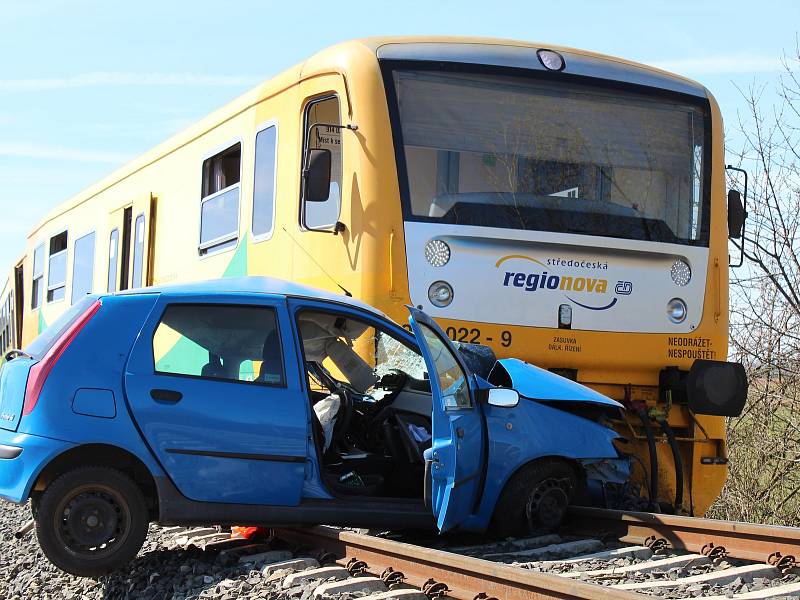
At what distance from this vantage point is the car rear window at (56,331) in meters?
6.48

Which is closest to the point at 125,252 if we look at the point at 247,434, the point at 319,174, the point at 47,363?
the point at 319,174

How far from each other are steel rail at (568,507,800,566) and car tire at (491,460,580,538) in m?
0.16

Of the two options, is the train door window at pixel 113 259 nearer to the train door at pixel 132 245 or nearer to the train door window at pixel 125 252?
the train door at pixel 132 245

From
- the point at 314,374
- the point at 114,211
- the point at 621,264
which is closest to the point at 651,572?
the point at 314,374

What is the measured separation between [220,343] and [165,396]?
1.68 feet

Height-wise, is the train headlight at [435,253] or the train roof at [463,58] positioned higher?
the train roof at [463,58]

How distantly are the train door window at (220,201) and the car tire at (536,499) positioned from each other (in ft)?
14.0

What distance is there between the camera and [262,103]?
9.95 metres

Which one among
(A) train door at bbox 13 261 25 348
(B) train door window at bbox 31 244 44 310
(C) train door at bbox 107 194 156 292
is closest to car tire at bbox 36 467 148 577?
(C) train door at bbox 107 194 156 292

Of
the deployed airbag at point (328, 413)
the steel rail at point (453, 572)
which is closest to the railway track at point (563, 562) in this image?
the steel rail at point (453, 572)

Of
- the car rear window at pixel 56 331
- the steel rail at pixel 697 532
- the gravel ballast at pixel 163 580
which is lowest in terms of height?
the gravel ballast at pixel 163 580

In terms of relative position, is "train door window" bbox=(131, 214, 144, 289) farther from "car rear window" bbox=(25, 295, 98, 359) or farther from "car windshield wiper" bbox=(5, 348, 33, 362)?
"car rear window" bbox=(25, 295, 98, 359)

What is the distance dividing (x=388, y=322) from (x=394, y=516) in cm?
120

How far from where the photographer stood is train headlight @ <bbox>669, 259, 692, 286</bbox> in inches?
362
